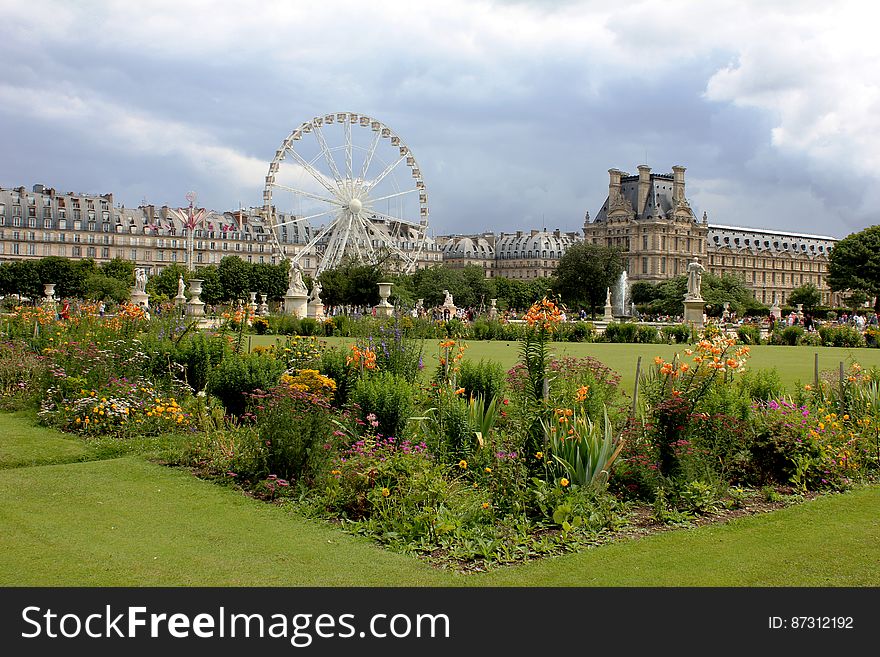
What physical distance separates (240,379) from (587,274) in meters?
73.9

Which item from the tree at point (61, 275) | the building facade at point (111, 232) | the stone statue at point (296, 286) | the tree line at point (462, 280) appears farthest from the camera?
the building facade at point (111, 232)

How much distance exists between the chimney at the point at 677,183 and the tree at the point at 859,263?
38796mm

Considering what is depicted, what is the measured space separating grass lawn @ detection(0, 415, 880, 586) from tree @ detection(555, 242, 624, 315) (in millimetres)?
75358

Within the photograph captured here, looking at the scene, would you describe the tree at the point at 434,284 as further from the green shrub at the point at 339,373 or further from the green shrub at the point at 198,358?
the green shrub at the point at 339,373

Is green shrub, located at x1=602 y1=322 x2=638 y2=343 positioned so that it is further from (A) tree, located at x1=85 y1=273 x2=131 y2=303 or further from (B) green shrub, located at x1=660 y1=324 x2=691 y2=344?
(A) tree, located at x1=85 y1=273 x2=131 y2=303

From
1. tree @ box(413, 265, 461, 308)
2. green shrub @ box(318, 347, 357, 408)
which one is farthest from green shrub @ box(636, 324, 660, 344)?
tree @ box(413, 265, 461, 308)

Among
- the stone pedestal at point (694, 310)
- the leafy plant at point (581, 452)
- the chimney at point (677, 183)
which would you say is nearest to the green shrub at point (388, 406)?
the leafy plant at point (581, 452)

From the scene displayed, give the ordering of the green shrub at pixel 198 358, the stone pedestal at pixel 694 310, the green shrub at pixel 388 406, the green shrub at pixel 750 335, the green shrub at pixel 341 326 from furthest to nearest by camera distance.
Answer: the stone pedestal at pixel 694 310, the green shrub at pixel 750 335, the green shrub at pixel 341 326, the green shrub at pixel 198 358, the green shrub at pixel 388 406

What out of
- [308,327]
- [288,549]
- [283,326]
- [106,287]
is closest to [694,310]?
[308,327]

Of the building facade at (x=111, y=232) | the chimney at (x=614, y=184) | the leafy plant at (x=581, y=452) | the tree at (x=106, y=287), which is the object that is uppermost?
the chimney at (x=614, y=184)

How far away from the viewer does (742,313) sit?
7794 centimetres

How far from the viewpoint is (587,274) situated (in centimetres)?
8281

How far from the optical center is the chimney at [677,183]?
121 meters

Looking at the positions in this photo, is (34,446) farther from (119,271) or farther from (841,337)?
(119,271)
